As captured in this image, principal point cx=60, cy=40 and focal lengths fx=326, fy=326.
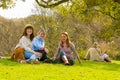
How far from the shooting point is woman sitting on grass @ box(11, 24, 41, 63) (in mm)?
14539

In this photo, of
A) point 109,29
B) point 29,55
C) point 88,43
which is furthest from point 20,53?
point 88,43

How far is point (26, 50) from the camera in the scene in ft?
48.4

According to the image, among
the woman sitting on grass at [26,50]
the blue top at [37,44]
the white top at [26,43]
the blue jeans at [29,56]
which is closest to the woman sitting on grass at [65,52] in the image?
the blue top at [37,44]

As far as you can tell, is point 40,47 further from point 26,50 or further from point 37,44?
point 26,50

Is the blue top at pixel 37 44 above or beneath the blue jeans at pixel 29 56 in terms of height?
above

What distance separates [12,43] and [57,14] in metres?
7.98

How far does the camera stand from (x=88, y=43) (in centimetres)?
4825

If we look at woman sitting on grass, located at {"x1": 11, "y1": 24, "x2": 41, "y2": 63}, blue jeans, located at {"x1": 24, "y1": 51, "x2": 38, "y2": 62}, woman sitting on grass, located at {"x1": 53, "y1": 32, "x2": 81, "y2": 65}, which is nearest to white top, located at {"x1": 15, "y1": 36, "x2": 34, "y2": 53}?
woman sitting on grass, located at {"x1": 11, "y1": 24, "x2": 41, "y2": 63}

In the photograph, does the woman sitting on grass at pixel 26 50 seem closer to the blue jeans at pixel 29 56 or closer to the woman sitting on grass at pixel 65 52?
the blue jeans at pixel 29 56

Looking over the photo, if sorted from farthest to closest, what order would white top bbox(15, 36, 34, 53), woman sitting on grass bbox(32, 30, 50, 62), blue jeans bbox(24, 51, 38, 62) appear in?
woman sitting on grass bbox(32, 30, 50, 62) → white top bbox(15, 36, 34, 53) → blue jeans bbox(24, 51, 38, 62)

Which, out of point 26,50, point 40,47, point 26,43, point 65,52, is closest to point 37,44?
point 40,47

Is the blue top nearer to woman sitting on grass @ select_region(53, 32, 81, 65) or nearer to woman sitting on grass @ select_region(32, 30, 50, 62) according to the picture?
woman sitting on grass @ select_region(32, 30, 50, 62)

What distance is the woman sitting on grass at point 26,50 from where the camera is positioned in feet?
47.7

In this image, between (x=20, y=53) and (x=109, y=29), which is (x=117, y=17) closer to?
(x=109, y=29)
